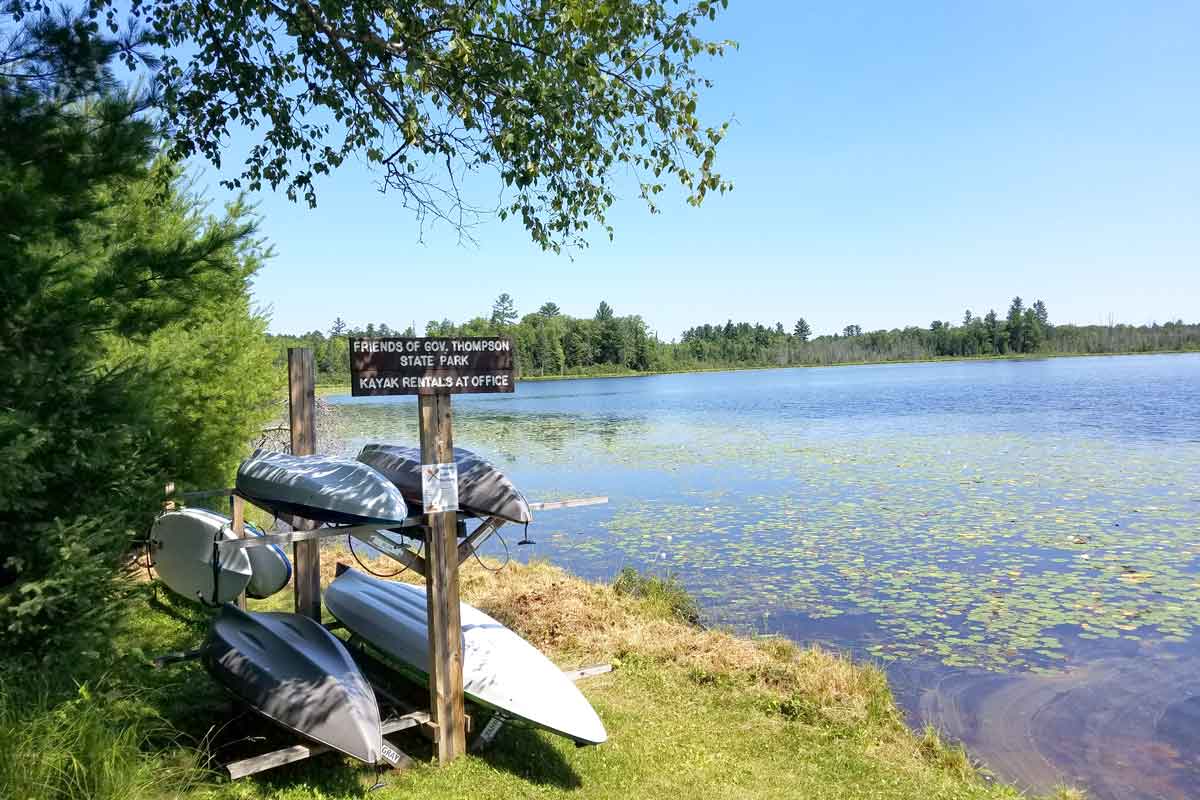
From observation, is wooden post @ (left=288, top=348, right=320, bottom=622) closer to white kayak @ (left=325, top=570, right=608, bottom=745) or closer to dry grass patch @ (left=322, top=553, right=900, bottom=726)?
white kayak @ (left=325, top=570, right=608, bottom=745)

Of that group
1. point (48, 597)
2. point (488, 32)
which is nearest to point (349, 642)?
point (48, 597)

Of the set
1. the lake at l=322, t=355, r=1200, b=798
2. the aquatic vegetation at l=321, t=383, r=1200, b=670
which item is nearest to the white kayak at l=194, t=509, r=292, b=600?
the lake at l=322, t=355, r=1200, b=798

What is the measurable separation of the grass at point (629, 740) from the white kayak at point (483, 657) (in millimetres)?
298

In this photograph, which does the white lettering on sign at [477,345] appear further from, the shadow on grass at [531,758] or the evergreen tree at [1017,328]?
the evergreen tree at [1017,328]

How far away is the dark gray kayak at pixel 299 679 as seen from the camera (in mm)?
4375

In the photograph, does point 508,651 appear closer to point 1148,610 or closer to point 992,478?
point 1148,610

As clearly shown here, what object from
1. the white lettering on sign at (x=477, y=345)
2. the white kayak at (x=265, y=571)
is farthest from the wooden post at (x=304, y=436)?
the white kayak at (x=265, y=571)

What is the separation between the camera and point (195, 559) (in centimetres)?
766

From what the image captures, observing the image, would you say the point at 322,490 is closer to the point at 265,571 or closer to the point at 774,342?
the point at 265,571

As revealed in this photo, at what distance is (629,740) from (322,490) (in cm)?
265

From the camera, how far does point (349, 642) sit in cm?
672

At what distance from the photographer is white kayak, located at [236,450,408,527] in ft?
15.5

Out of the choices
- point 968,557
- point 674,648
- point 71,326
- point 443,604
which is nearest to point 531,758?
point 443,604

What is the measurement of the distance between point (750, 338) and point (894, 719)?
460 ft
